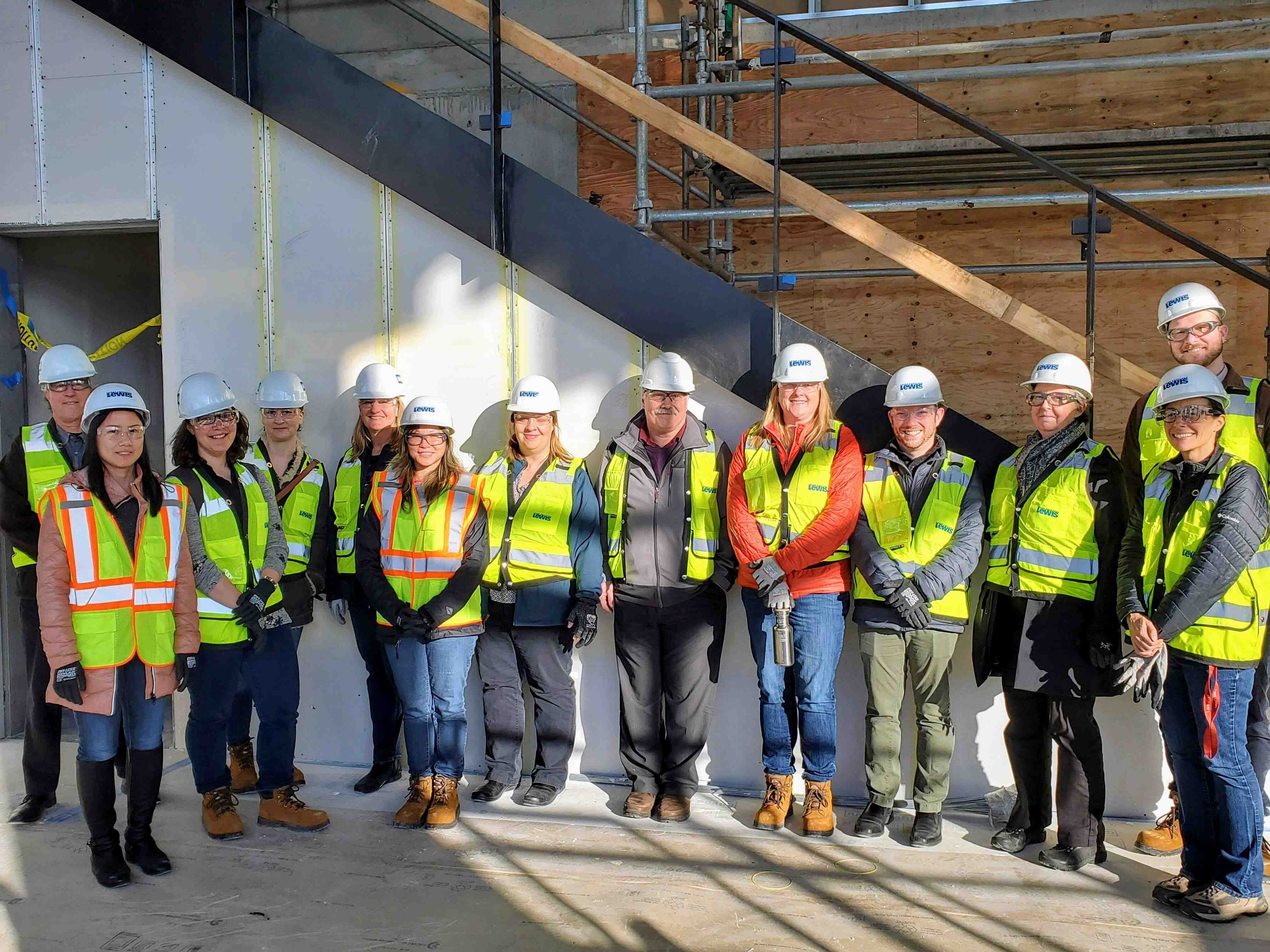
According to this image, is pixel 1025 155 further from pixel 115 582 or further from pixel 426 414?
pixel 115 582

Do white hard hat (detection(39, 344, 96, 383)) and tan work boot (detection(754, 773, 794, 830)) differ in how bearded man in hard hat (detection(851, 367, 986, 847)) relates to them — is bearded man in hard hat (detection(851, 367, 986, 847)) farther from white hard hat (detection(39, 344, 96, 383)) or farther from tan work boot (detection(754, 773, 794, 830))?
white hard hat (detection(39, 344, 96, 383))

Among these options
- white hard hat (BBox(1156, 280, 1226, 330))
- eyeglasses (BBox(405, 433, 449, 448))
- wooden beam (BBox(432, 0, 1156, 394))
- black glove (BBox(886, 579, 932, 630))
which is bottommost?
black glove (BBox(886, 579, 932, 630))

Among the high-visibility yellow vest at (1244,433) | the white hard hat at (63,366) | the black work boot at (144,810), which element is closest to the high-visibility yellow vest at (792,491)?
the high-visibility yellow vest at (1244,433)

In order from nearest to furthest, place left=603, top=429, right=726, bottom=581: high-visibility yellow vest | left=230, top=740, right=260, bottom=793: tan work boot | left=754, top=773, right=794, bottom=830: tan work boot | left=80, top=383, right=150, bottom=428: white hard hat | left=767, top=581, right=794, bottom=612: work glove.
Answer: left=80, top=383, right=150, bottom=428: white hard hat < left=767, top=581, right=794, bottom=612: work glove < left=754, top=773, right=794, bottom=830: tan work boot < left=603, top=429, right=726, bottom=581: high-visibility yellow vest < left=230, top=740, right=260, bottom=793: tan work boot

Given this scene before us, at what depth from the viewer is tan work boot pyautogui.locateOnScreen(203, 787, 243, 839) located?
4.41 m

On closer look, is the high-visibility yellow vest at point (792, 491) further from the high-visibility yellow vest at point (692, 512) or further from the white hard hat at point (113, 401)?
the white hard hat at point (113, 401)

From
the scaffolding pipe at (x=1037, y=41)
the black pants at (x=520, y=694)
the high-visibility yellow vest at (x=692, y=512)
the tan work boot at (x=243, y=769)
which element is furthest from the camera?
the scaffolding pipe at (x=1037, y=41)

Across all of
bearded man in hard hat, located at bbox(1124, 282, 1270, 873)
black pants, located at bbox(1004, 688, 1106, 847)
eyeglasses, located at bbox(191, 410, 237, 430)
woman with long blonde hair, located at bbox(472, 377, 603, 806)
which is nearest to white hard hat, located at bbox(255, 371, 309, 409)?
eyeglasses, located at bbox(191, 410, 237, 430)

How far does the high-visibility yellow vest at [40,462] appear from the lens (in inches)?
179

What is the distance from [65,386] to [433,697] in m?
2.19

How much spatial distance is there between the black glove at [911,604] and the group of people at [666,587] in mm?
12

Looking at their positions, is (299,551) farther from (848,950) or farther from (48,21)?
(48,21)

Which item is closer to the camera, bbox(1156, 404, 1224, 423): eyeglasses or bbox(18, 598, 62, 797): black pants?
bbox(1156, 404, 1224, 423): eyeglasses

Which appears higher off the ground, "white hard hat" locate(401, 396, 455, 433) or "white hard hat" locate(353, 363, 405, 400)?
"white hard hat" locate(353, 363, 405, 400)
